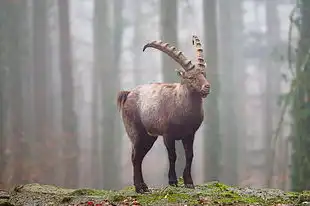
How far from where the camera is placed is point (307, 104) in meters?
5.85

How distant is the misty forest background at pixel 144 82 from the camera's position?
586 cm


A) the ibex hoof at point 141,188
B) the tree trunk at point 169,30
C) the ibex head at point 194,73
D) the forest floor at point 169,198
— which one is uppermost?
the tree trunk at point 169,30

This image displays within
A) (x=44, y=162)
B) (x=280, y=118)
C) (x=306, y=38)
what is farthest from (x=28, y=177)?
(x=306, y=38)

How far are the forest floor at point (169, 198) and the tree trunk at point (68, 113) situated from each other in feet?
4.90

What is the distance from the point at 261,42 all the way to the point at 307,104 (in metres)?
0.89

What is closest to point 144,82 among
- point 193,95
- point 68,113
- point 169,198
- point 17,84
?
point 68,113

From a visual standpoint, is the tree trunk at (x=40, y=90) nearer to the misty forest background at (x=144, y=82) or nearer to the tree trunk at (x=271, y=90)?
the misty forest background at (x=144, y=82)

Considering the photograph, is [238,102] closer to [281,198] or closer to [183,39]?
[183,39]

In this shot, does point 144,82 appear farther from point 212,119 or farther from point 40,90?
point 40,90

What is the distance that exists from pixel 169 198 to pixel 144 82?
7.87 ft

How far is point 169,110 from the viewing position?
398 centimetres

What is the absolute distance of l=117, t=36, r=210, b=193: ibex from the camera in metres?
3.88

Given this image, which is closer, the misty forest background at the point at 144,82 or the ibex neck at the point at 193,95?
the ibex neck at the point at 193,95

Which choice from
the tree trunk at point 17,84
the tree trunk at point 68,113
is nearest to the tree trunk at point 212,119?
the tree trunk at point 68,113
